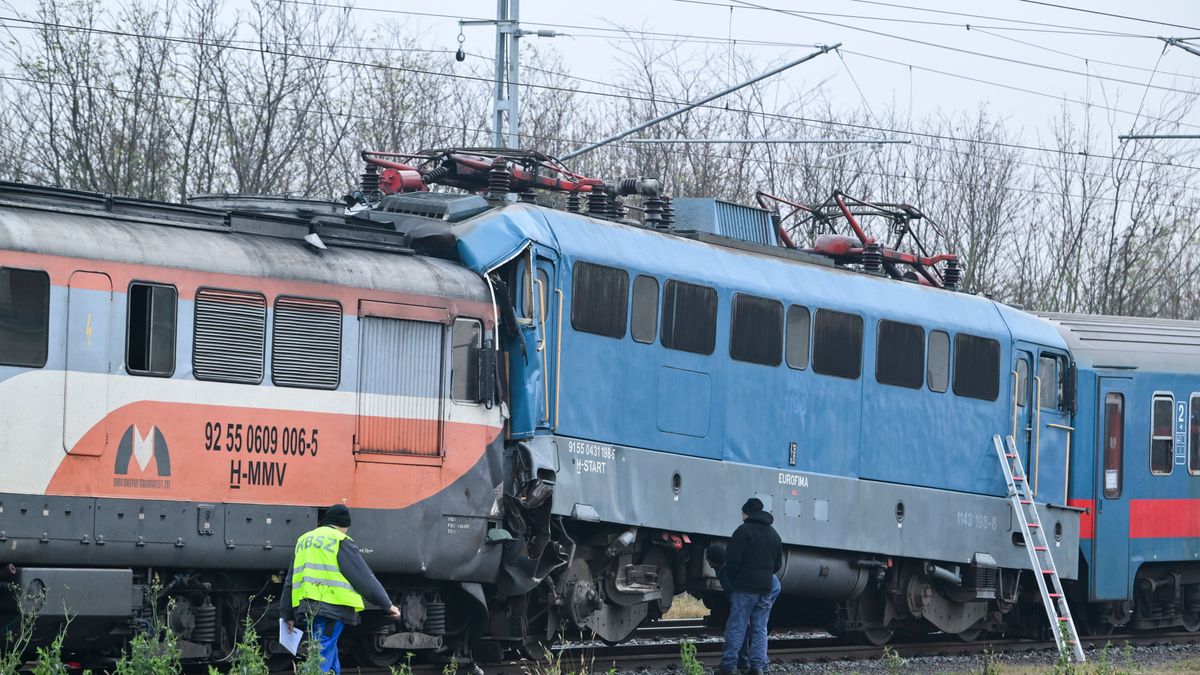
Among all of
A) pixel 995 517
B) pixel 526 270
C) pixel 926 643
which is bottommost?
pixel 926 643

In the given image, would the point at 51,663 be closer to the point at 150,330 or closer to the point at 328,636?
the point at 328,636

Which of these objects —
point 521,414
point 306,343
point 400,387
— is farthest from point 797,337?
point 306,343

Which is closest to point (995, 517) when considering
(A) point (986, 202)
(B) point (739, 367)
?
(B) point (739, 367)

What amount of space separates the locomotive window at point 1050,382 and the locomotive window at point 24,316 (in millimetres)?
13489

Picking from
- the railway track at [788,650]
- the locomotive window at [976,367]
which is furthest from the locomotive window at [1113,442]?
the locomotive window at [976,367]

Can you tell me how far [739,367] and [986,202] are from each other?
29.2 meters

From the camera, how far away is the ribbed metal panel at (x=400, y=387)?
44.8ft

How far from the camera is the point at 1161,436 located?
22375mm

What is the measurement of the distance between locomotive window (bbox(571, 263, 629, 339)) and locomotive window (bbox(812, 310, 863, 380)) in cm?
305

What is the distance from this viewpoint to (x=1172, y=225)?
46.5 m

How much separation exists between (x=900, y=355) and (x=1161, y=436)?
17.9ft

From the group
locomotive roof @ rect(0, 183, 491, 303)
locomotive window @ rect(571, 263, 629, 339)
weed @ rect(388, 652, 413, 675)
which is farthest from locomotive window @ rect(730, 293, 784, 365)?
weed @ rect(388, 652, 413, 675)

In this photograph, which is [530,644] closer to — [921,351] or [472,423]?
[472,423]

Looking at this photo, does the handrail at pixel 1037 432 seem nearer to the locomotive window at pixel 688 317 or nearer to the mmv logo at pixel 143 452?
the locomotive window at pixel 688 317
